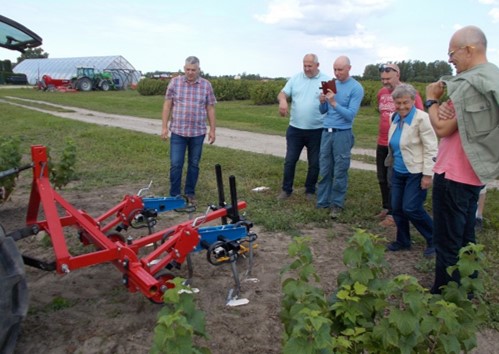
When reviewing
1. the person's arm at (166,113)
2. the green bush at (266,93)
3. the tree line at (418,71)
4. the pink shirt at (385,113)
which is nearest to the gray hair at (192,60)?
the person's arm at (166,113)

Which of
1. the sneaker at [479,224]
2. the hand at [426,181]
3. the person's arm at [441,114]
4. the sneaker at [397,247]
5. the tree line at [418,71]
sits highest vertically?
the tree line at [418,71]

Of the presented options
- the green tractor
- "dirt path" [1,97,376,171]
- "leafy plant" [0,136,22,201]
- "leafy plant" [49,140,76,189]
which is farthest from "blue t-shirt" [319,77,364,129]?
the green tractor

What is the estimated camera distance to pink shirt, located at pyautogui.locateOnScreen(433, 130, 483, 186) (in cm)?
326

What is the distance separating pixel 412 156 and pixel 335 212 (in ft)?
5.22

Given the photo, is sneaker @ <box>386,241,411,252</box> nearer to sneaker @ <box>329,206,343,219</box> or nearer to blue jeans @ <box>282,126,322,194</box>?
sneaker @ <box>329,206,343,219</box>

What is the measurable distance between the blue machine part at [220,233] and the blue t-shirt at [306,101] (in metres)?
2.70

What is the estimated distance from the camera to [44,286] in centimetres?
395

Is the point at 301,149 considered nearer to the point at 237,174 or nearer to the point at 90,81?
the point at 237,174

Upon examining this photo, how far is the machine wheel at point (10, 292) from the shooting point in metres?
2.50

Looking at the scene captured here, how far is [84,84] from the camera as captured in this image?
3928cm

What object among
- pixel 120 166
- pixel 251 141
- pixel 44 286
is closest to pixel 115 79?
pixel 251 141

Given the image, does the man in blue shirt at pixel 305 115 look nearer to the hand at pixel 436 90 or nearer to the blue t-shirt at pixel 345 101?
the blue t-shirt at pixel 345 101

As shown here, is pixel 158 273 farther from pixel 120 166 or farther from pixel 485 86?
pixel 120 166

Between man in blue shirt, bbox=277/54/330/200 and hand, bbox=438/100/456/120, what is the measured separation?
9.46 feet
